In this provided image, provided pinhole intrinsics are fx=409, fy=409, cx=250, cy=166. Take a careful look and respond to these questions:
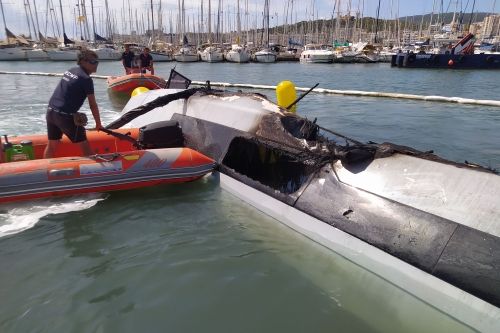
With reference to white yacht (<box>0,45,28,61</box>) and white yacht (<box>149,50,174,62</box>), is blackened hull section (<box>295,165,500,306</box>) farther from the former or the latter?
white yacht (<box>0,45,28,61</box>)

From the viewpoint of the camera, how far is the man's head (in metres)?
5.62

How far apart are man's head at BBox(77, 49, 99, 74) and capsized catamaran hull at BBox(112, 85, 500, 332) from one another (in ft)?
6.98

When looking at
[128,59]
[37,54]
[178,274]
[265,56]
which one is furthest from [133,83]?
[37,54]

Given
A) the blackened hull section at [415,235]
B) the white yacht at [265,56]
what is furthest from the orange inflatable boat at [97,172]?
the white yacht at [265,56]

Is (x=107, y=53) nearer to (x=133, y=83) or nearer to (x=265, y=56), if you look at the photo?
(x=265, y=56)

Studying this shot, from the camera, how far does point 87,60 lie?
5.66 m

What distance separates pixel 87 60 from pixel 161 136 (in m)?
1.85

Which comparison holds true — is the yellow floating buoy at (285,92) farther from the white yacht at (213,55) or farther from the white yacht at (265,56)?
the white yacht at (213,55)

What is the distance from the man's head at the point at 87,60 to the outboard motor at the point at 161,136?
1559mm

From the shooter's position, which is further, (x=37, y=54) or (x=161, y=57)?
(x=37, y=54)

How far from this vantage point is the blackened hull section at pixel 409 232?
330cm

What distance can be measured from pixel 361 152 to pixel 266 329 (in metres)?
2.29

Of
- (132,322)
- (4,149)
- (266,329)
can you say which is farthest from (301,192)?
(4,149)

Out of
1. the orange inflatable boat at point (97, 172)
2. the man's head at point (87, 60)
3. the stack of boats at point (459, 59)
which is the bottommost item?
the orange inflatable boat at point (97, 172)
